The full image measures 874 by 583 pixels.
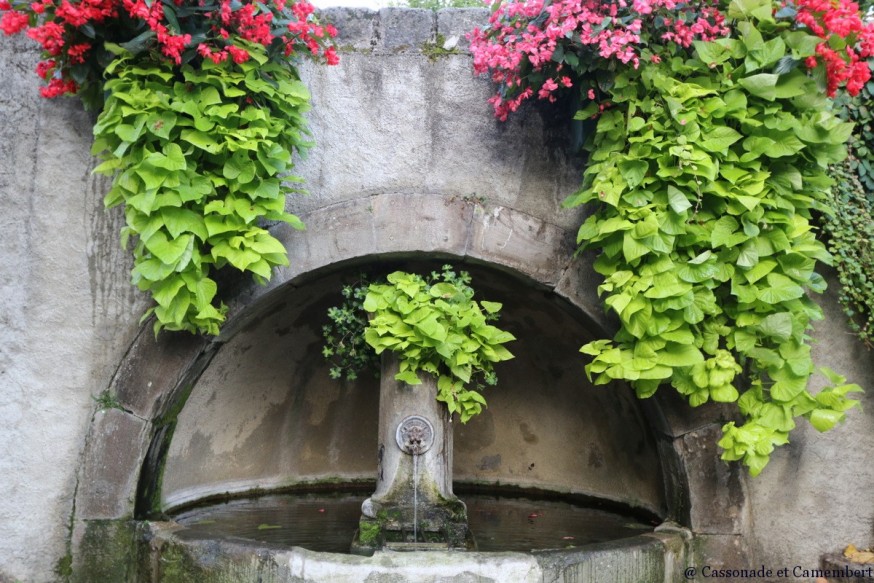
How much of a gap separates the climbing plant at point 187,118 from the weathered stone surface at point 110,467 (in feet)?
2.06

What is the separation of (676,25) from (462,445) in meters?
3.04

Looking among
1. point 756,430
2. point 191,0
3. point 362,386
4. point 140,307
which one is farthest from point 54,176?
point 756,430

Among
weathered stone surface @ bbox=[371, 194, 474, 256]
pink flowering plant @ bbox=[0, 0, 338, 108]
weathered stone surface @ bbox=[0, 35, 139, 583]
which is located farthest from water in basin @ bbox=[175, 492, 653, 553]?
pink flowering plant @ bbox=[0, 0, 338, 108]

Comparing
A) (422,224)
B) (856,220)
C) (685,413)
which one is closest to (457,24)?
(422,224)

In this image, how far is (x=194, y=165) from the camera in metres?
3.10

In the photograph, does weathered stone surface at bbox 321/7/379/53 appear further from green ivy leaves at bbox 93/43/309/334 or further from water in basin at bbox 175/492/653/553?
water in basin at bbox 175/492/653/553

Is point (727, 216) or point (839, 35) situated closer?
point (839, 35)

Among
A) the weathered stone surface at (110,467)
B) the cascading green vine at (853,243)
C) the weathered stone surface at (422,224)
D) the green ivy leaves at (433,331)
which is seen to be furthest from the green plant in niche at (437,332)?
the cascading green vine at (853,243)

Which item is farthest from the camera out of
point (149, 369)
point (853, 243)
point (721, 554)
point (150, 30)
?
point (149, 369)

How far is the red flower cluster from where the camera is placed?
294 cm

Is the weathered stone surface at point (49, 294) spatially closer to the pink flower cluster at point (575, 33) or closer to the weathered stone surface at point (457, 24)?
the weathered stone surface at point (457, 24)

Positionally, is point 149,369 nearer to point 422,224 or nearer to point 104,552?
point 104,552

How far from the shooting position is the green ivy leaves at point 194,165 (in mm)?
3051

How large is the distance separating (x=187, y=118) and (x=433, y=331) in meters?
1.31
